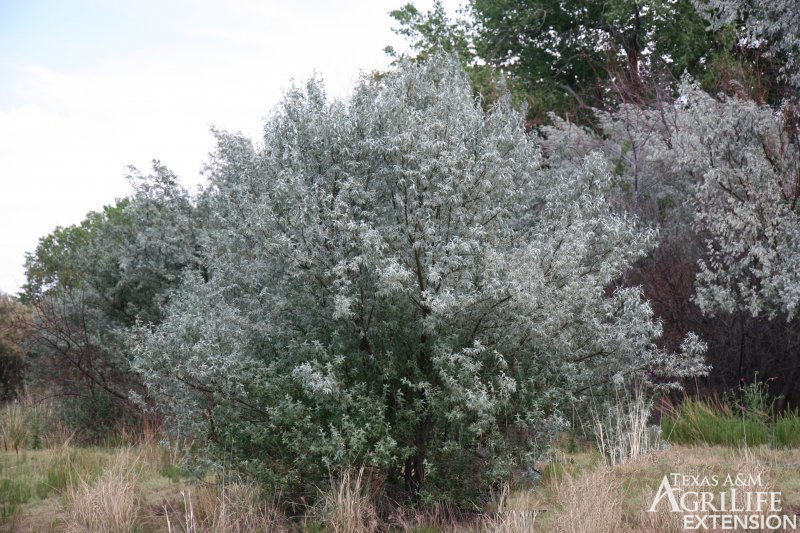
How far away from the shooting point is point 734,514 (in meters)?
5.49

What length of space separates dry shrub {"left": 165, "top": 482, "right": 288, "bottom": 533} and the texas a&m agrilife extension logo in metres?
3.05

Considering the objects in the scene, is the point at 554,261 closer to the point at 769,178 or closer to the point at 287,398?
the point at 287,398

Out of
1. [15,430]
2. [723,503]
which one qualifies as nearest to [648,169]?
[723,503]

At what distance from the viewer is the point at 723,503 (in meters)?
5.59

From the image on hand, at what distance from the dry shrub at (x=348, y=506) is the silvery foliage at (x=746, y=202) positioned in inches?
228

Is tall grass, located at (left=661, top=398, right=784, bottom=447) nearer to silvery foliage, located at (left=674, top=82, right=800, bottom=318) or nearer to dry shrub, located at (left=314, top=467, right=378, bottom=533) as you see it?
silvery foliage, located at (left=674, top=82, right=800, bottom=318)

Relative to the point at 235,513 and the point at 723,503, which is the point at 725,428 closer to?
the point at 723,503

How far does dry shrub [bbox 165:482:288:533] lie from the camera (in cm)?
617

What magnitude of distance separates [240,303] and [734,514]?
16.1 feet

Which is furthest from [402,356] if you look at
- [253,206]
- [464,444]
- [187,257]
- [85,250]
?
[85,250]

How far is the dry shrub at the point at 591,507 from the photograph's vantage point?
534cm

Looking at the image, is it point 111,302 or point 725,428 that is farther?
point 111,302

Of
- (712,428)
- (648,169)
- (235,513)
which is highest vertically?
(648,169)

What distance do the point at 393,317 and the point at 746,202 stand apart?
574 centimetres
